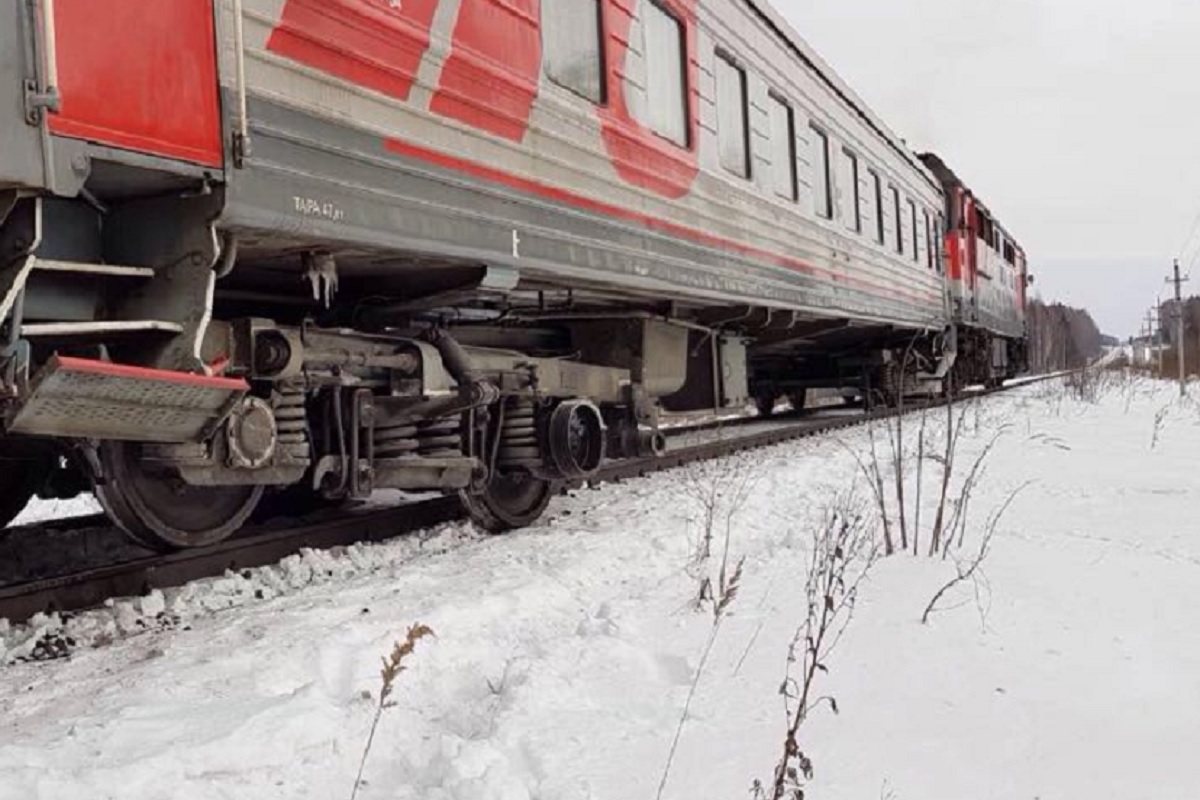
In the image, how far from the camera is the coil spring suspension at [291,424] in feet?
13.4

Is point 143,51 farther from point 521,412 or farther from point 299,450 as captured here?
point 521,412

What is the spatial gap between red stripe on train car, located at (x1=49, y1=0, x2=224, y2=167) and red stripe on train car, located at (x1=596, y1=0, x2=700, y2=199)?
8.63 feet

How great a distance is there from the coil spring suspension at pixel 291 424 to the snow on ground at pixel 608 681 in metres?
0.57

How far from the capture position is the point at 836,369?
15.1m

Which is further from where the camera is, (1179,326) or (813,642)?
(1179,326)

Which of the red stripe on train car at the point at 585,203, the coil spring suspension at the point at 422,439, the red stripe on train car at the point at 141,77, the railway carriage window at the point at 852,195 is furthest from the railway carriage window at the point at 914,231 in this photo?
the red stripe on train car at the point at 141,77

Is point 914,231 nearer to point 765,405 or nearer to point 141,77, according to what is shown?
point 765,405

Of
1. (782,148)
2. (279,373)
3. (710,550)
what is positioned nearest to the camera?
(279,373)

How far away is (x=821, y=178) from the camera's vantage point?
955 centimetres

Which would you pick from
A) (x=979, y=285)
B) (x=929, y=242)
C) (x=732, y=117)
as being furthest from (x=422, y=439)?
(x=979, y=285)

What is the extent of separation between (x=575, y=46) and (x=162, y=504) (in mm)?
2949

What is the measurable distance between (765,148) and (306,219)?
521 centimetres

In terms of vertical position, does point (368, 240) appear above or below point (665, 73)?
below

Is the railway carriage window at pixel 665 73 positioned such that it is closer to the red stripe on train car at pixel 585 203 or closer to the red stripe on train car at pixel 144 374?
the red stripe on train car at pixel 585 203
